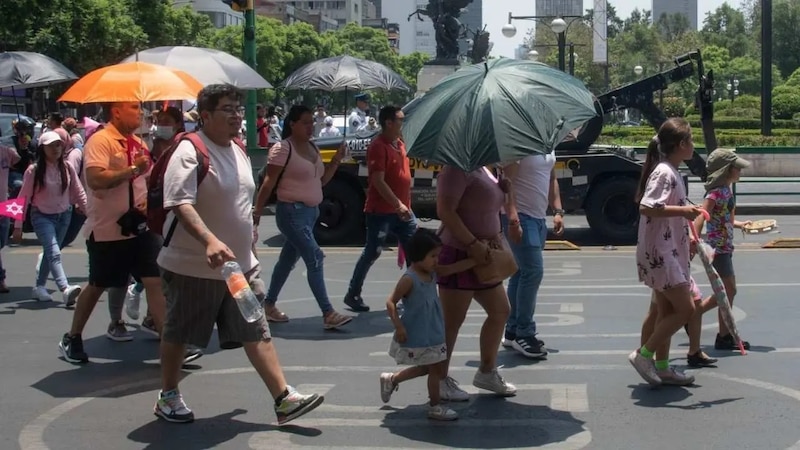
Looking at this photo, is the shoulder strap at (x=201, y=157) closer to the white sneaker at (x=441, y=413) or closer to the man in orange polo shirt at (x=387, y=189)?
the white sneaker at (x=441, y=413)

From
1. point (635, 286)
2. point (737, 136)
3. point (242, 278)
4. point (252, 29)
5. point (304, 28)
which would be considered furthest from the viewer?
point (304, 28)

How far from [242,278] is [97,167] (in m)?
2.21

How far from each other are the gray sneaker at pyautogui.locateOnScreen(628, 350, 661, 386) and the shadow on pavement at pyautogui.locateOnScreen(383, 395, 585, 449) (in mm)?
681

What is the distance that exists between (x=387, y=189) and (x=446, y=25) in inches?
910

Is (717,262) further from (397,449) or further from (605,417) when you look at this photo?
(397,449)

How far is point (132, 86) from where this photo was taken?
25.4ft

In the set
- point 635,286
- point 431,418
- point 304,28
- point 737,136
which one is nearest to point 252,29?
point 635,286

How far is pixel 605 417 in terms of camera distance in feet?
20.8

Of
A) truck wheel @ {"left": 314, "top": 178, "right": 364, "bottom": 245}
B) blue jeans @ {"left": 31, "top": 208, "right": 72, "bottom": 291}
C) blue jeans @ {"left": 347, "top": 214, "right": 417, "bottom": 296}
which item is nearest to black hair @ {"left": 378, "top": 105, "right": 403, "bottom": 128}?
blue jeans @ {"left": 347, "top": 214, "right": 417, "bottom": 296}

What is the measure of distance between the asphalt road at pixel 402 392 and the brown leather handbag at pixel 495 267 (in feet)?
2.34

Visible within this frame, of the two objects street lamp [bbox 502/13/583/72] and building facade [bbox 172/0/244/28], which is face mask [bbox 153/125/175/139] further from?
building facade [bbox 172/0/244/28]

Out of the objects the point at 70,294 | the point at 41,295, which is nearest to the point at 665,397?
the point at 70,294

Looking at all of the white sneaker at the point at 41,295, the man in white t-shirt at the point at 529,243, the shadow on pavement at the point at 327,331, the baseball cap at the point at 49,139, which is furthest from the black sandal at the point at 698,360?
the white sneaker at the point at 41,295

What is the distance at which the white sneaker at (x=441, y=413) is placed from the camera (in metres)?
6.29
